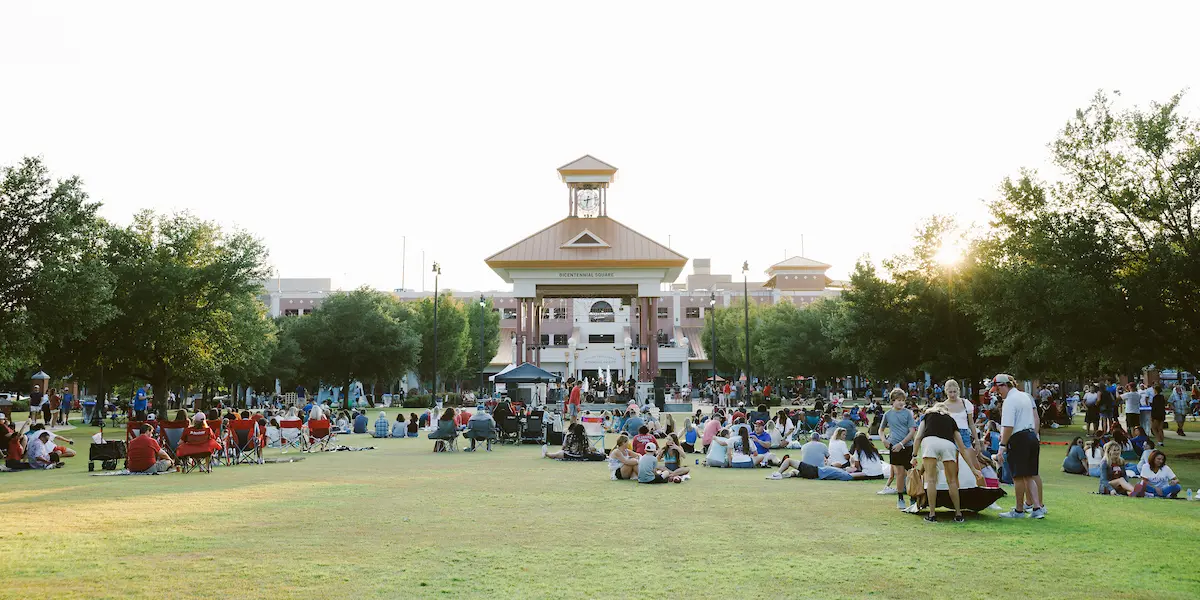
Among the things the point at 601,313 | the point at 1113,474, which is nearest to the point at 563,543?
the point at 1113,474

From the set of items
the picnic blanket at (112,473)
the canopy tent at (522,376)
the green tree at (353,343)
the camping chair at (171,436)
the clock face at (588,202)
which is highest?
the clock face at (588,202)

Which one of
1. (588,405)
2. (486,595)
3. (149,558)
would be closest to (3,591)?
(149,558)

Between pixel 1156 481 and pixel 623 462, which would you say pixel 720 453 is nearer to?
pixel 623 462

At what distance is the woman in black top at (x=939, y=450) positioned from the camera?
9750mm

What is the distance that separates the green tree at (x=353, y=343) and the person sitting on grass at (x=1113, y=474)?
4829cm

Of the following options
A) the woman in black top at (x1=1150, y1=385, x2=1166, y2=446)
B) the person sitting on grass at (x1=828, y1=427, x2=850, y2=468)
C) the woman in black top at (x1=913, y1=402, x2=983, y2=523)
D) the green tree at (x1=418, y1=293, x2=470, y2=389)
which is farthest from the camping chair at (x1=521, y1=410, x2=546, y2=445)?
the green tree at (x1=418, y1=293, x2=470, y2=389)

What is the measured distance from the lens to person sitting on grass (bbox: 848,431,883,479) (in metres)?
14.8

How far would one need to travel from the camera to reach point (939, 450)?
9.79 m

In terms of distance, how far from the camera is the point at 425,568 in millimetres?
7285

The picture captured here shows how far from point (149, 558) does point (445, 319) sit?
214 feet

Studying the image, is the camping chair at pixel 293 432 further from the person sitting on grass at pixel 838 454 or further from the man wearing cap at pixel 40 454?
the person sitting on grass at pixel 838 454

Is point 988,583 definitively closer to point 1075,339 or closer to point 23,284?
point 1075,339

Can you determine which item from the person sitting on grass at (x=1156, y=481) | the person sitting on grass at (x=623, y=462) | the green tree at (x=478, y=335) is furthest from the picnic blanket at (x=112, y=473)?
the green tree at (x=478, y=335)

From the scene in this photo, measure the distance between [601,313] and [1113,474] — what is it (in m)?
73.4
